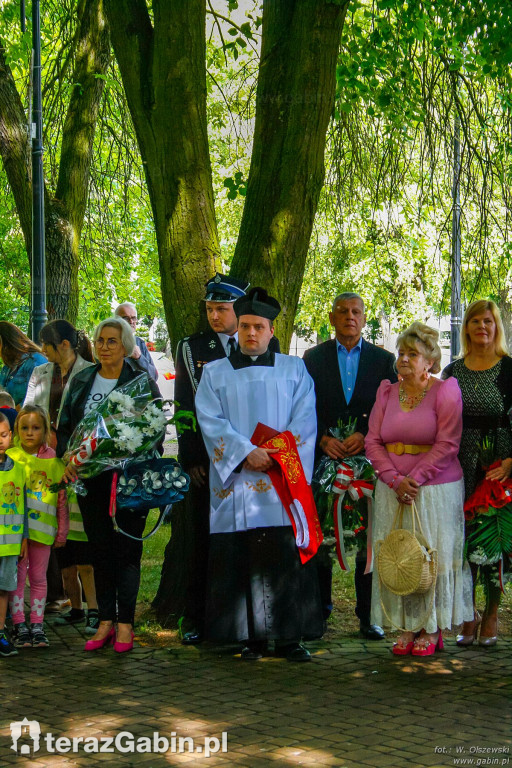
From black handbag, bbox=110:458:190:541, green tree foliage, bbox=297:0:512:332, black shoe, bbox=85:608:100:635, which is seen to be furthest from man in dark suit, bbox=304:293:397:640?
green tree foliage, bbox=297:0:512:332

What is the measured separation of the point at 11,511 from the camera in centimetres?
657

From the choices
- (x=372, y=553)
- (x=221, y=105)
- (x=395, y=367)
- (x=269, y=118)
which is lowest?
(x=372, y=553)

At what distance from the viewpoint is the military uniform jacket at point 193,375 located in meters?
6.76

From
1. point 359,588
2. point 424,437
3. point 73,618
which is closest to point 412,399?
point 424,437

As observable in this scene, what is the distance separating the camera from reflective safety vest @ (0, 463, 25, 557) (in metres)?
6.52

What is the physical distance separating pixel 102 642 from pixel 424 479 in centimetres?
231

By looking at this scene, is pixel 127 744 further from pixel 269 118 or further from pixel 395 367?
pixel 269 118

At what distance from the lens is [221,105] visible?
1306cm

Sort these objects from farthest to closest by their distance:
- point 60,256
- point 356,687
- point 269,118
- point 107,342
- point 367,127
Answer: point 60,256 → point 367,127 → point 269,118 → point 107,342 → point 356,687

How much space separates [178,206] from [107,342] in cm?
121

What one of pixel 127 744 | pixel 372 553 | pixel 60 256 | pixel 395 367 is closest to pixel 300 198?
pixel 395 367

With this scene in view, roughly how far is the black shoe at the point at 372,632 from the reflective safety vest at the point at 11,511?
233 centimetres

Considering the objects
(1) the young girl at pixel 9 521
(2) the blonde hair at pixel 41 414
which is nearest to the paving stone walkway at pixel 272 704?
(1) the young girl at pixel 9 521

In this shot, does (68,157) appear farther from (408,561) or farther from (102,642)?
(408,561)
